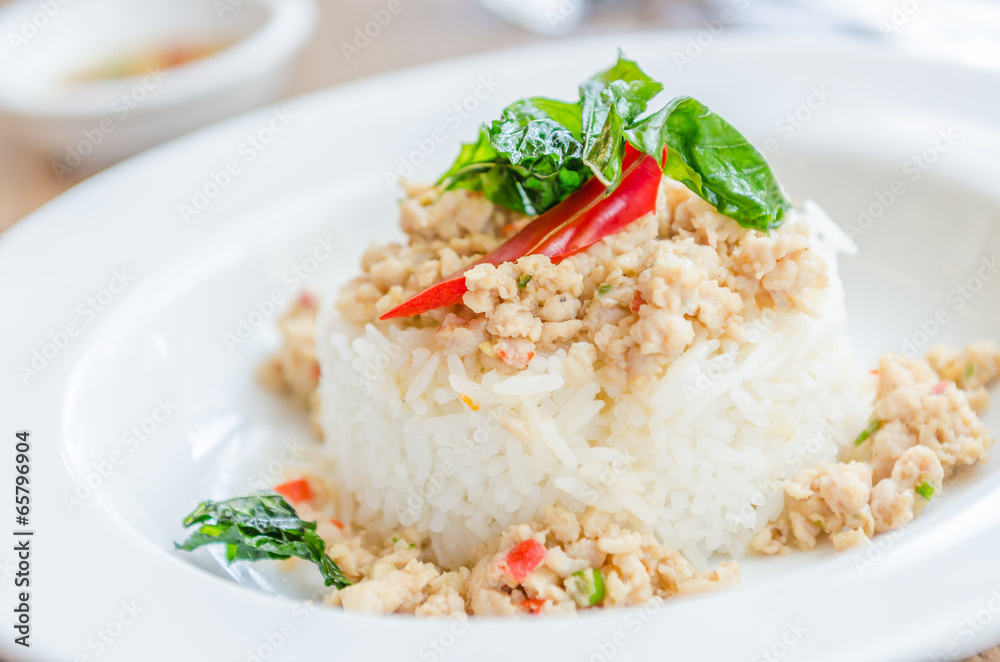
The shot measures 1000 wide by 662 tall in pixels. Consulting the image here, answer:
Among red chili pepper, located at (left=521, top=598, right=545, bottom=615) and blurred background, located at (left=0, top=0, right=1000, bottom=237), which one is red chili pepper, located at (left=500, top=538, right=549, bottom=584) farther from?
blurred background, located at (left=0, top=0, right=1000, bottom=237)

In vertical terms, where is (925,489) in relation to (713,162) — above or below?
below

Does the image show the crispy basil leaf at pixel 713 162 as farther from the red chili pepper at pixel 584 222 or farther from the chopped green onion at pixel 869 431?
the chopped green onion at pixel 869 431

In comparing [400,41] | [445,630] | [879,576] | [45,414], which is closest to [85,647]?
[445,630]

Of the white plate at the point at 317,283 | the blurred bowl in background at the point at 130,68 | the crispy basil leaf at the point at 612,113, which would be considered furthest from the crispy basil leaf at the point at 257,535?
the blurred bowl in background at the point at 130,68

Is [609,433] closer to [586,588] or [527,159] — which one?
[586,588]

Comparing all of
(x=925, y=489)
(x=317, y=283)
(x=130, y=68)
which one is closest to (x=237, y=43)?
(x=130, y=68)

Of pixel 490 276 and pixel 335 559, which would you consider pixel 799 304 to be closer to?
pixel 490 276

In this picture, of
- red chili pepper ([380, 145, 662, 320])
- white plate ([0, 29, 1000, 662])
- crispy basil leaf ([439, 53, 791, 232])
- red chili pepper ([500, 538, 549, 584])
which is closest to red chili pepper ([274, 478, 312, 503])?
white plate ([0, 29, 1000, 662])
